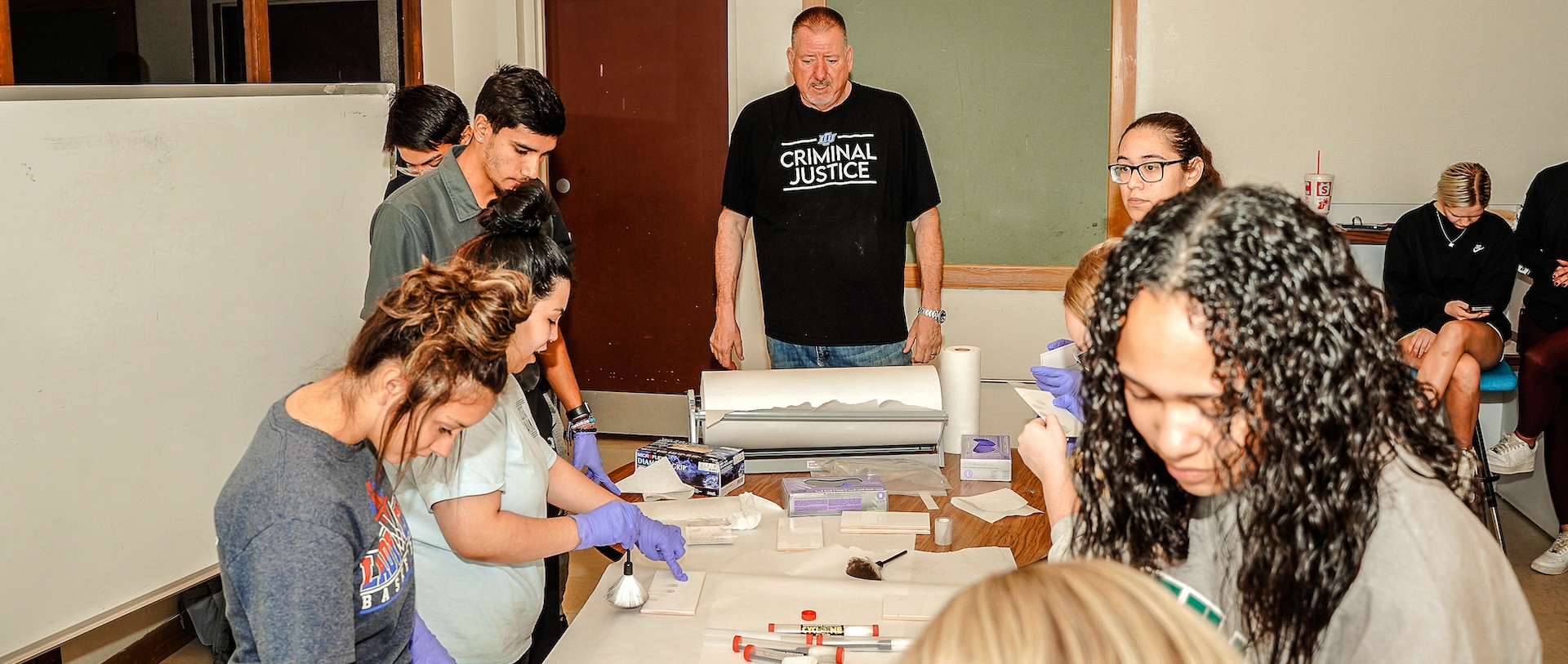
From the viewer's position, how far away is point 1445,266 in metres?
3.53

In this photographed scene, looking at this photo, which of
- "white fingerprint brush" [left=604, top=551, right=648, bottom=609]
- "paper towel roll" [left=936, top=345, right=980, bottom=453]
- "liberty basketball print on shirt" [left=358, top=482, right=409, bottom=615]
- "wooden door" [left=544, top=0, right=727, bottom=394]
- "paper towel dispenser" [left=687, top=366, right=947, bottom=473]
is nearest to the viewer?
"liberty basketball print on shirt" [left=358, top=482, right=409, bottom=615]

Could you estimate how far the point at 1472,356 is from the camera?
3406mm

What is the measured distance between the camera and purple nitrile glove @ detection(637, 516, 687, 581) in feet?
5.56

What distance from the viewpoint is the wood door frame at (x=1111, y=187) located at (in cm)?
393

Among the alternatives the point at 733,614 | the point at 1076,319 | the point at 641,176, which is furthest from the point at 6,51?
the point at 641,176

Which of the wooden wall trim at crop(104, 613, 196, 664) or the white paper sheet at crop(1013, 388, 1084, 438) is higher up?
the white paper sheet at crop(1013, 388, 1084, 438)

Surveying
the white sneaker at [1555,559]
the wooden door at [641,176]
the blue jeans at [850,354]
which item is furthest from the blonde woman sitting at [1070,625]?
the wooden door at [641,176]

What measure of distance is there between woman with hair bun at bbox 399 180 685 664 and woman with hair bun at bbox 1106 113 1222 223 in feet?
4.00

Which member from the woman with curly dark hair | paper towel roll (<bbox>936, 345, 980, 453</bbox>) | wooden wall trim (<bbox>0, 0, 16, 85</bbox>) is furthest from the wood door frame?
the woman with curly dark hair

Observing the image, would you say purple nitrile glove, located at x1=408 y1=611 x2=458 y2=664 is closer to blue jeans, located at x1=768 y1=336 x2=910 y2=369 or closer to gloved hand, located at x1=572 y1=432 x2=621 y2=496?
gloved hand, located at x1=572 y1=432 x2=621 y2=496

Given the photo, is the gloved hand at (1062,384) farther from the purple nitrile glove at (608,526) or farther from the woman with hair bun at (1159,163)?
the purple nitrile glove at (608,526)

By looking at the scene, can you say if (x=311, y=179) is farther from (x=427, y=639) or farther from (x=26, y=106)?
(x=427, y=639)

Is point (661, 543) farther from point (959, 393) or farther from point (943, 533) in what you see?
point (959, 393)

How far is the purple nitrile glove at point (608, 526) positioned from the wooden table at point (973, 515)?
0.47 meters
